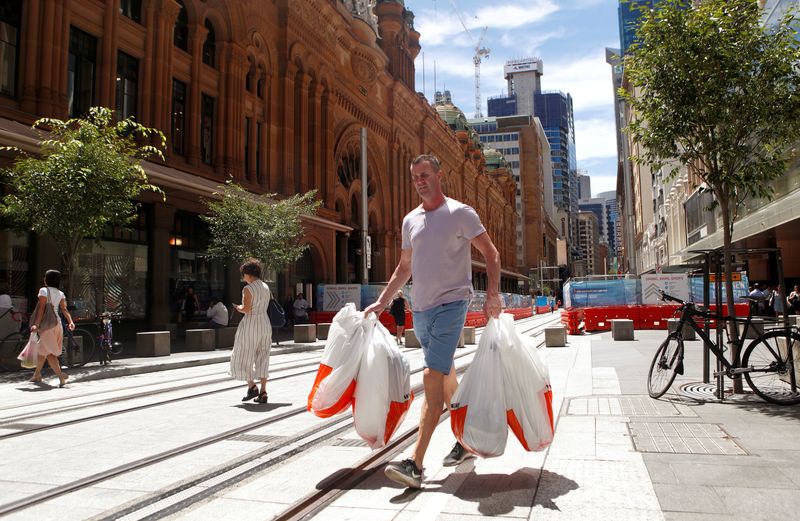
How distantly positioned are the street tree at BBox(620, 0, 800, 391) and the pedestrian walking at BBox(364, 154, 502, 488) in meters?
4.58

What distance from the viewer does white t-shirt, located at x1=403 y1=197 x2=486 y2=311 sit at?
4.04 meters

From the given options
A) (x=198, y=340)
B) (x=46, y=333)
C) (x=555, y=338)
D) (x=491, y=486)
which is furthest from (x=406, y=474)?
(x=198, y=340)

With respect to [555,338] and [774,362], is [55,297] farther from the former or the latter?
[555,338]

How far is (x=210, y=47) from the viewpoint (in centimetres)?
2602

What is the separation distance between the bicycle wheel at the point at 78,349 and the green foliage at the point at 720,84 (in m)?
10.2

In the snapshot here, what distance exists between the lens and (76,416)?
6758 millimetres

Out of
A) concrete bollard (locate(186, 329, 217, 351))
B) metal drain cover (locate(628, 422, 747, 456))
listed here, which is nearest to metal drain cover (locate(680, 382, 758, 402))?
metal drain cover (locate(628, 422, 747, 456))

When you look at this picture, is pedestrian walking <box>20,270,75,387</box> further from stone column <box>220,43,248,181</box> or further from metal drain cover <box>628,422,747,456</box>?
stone column <box>220,43,248,181</box>

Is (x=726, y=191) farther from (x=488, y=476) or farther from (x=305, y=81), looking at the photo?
(x=305, y=81)

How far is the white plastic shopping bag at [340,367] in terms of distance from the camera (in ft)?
13.8

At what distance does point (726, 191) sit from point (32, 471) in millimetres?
7860

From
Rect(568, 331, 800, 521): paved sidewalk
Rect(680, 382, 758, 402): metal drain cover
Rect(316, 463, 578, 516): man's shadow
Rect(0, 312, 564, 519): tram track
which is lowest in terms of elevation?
Rect(0, 312, 564, 519): tram track

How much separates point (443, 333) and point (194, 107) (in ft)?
73.9

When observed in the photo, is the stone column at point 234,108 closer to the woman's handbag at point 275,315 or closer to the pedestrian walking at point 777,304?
the woman's handbag at point 275,315
